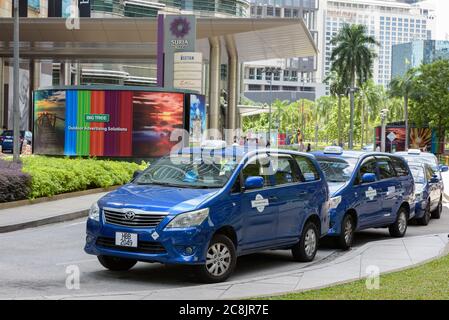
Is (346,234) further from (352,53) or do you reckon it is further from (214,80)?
(352,53)

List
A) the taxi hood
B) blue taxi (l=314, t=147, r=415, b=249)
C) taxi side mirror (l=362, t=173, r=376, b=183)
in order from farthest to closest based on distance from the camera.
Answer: taxi side mirror (l=362, t=173, r=376, b=183), blue taxi (l=314, t=147, r=415, b=249), the taxi hood

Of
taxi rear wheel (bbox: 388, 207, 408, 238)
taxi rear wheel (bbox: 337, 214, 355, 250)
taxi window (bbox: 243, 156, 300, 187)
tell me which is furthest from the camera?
taxi rear wheel (bbox: 388, 207, 408, 238)

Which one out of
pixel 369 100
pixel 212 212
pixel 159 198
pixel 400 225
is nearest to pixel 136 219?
pixel 159 198

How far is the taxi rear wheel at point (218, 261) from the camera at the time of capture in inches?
374

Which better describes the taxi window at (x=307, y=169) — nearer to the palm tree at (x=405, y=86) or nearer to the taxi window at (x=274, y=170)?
the taxi window at (x=274, y=170)

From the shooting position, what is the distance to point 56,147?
1158 inches

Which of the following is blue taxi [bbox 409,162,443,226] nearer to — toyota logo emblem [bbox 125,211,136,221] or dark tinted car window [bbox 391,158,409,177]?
dark tinted car window [bbox 391,158,409,177]

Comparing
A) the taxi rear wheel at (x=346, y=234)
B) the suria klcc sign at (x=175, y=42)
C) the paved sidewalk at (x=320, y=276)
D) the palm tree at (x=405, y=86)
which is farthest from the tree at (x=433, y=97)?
the paved sidewalk at (x=320, y=276)

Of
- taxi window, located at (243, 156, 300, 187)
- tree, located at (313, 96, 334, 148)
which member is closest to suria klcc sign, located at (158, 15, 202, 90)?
taxi window, located at (243, 156, 300, 187)

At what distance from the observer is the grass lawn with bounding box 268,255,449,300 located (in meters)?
7.78

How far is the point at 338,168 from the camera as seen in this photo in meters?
14.5

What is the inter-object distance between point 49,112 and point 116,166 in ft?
20.7

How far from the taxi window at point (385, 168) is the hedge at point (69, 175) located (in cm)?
828

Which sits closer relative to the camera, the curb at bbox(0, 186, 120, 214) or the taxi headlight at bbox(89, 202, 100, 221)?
the taxi headlight at bbox(89, 202, 100, 221)
